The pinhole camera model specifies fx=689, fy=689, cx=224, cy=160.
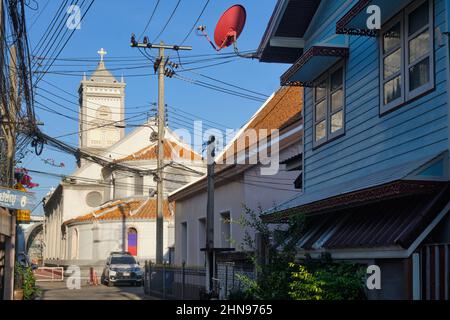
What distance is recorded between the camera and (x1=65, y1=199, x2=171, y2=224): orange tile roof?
48031 millimetres

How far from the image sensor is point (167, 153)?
52.6 m

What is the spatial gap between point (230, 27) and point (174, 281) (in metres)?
12.0

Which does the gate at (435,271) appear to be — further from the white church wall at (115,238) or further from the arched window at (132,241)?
the arched window at (132,241)

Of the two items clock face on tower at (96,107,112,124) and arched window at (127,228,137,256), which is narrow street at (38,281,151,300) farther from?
clock face on tower at (96,107,112,124)

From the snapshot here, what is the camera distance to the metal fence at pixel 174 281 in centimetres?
2156

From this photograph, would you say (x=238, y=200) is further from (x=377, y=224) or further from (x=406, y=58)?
(x=406, y=58)

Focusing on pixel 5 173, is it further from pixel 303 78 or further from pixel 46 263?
pixel 46 263

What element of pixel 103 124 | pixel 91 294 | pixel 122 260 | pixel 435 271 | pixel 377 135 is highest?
pixel 103 124

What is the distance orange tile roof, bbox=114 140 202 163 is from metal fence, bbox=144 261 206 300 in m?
22.0

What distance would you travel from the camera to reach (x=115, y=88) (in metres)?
90.3

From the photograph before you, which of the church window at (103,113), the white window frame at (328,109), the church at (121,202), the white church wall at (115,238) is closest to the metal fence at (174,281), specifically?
the church at (121,202)

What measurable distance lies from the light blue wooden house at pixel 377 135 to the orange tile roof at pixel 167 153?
3714 centimetres

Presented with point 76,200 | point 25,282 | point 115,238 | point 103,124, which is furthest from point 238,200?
point 103,124
